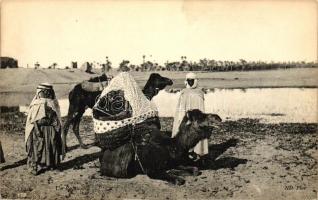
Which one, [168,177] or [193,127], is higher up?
[193,127]

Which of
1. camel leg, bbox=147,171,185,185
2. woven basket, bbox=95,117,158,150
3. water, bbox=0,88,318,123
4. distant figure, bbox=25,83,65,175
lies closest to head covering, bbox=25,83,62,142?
distant figure, bbox=25,83,65,175

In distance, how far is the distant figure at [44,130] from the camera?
20.5 feet

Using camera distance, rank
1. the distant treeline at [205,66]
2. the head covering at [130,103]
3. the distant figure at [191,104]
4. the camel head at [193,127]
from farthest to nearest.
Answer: the distant treeline at [205,66] → the distant figure at [191,104] → the head covering at [130,103] → the camel head at [193,127]

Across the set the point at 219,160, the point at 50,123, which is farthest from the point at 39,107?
the point at 219,160

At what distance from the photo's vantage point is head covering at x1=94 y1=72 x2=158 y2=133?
607 cm

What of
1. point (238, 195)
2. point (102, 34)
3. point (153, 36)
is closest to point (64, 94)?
point (102, 34)

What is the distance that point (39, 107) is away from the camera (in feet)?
20.4

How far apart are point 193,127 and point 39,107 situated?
191 cm

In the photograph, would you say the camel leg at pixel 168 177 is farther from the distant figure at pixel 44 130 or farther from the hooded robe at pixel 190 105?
the distant figure at pixel 44 130

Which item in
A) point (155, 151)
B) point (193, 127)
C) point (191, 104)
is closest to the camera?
point (193, 127)

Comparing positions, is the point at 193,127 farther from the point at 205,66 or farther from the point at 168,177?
the point at 205,66

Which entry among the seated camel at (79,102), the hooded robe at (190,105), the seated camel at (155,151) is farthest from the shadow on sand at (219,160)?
the seated camel at (79,102)

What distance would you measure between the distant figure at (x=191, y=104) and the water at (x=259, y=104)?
82 millimetres

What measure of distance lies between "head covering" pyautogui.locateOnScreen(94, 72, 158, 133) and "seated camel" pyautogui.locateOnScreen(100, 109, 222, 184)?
0.37ft
